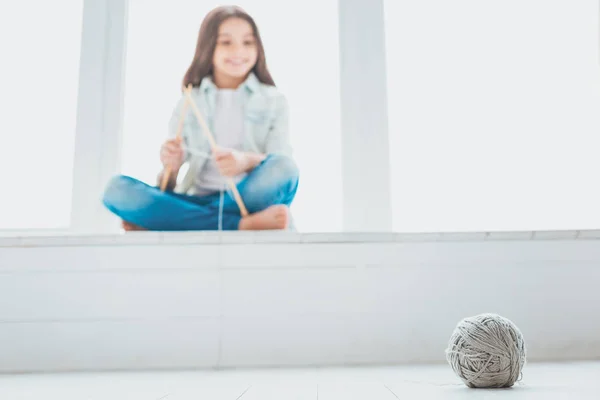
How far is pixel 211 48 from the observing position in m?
1.76

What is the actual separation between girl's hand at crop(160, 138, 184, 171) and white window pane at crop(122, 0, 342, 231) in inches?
4.9

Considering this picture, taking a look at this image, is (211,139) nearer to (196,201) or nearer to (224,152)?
(224,152)

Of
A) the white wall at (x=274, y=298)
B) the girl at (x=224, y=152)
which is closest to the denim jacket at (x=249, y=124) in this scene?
the girl at (x=224, y=152)

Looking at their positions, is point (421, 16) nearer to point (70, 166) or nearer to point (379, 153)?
point (379, 153)

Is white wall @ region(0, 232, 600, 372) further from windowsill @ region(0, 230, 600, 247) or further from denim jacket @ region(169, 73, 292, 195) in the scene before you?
denim jacket @ region(169, 73, 292, 195)

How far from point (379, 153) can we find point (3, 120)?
1080 millimetres

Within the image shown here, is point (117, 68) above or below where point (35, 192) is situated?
above

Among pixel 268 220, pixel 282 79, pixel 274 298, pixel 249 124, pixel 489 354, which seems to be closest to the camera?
pixel 489 354

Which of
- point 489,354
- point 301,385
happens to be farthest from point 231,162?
point 489,354

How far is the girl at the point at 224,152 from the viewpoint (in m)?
1.60

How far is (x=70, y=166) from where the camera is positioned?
5.83 feet

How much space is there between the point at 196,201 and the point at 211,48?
0.45m

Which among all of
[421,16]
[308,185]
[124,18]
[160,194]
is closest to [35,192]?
[160,194]

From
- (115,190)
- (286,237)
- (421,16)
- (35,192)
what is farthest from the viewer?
Answer: (421,16)
